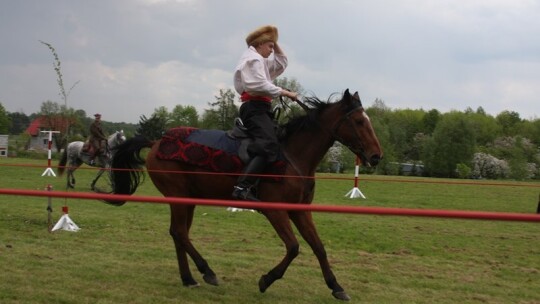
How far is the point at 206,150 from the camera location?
5.26 m

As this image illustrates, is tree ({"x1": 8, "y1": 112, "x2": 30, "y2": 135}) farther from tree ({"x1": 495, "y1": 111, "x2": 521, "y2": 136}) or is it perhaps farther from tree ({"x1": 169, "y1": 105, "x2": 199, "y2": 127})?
tree ({"x1": 495, "y1": 111, "x2": 521, "y2": 136})

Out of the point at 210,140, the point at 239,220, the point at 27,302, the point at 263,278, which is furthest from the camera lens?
the point at 239,220

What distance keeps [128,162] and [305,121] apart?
2.17m

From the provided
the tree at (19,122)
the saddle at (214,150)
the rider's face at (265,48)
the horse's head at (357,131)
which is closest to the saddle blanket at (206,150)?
the saddle at (214,150)

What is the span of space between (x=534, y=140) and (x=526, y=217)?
77966mm

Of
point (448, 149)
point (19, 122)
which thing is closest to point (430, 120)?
point (448, 149)

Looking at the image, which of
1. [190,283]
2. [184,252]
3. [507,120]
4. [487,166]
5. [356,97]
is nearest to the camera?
[356,97]

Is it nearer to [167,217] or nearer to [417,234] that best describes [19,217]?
[167,217]

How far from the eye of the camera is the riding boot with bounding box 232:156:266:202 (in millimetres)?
4885

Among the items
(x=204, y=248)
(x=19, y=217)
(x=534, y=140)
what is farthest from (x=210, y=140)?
(x=534, y=140)

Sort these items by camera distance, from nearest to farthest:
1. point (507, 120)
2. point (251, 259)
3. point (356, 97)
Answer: point (356, 97)
point (251, 259)
point (507, 120)

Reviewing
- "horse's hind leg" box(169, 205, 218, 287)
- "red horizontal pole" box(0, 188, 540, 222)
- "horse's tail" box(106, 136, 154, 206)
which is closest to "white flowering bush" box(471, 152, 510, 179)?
"horse's tail" box(106, 136, 154, 206)

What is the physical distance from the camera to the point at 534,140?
71.8m

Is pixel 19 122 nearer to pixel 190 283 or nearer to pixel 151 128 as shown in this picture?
pixel 151 128
